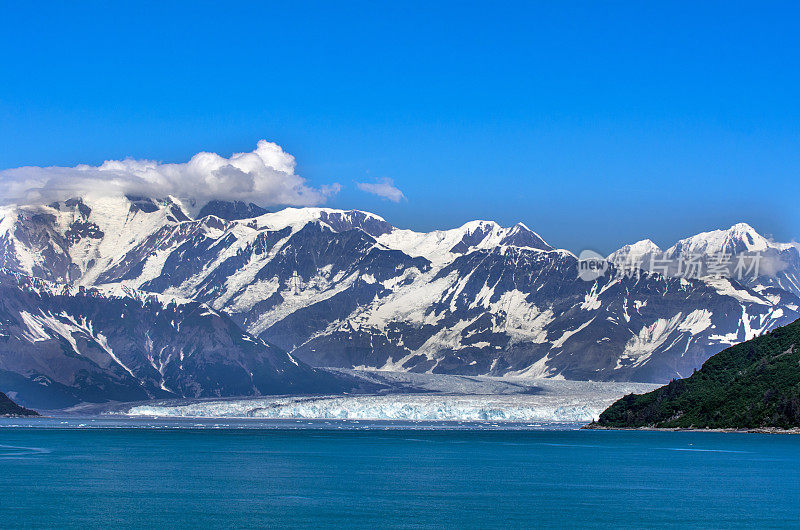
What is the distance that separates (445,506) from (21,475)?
173 feet

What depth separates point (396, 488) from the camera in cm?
11544

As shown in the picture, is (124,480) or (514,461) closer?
(124,480)

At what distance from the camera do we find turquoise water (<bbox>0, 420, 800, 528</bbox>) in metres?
91.9

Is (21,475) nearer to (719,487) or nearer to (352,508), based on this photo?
(352,508)

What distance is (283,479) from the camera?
123 metres

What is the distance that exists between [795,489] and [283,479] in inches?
2086

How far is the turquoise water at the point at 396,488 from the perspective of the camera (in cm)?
9188

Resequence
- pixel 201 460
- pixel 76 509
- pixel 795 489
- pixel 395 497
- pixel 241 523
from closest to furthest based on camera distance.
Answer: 1. pixel 241 523
2. pixel 76 509
3. pixel 395 497
4. pixel 795 489
5. pixel 201 460

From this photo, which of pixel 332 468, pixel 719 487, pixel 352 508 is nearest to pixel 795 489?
pixel 719 487

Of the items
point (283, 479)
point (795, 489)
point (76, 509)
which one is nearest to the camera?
point (76, 509)

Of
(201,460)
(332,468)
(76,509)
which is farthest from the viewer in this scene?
(201,460)

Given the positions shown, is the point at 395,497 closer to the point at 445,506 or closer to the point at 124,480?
the point at 445,506

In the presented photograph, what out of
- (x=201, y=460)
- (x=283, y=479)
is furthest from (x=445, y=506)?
(x=201, y=460)

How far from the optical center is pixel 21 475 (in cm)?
12569
